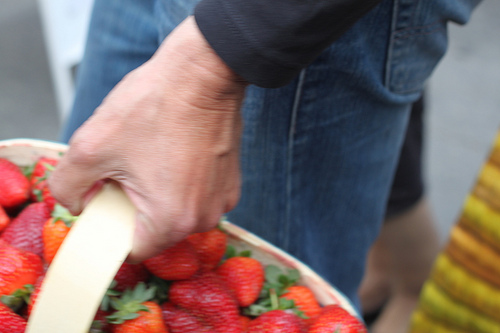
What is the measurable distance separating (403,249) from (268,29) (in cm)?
119

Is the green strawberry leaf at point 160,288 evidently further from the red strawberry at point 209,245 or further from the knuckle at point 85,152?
the knuckle at point 85,152

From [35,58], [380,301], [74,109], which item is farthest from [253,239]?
[35,58]

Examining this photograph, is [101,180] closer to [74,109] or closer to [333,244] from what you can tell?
[74,109]

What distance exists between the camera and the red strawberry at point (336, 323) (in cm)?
72

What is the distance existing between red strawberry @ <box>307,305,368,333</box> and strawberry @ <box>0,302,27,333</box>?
387 mm

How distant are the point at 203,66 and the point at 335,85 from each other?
30 cm

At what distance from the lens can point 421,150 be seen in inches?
59.9

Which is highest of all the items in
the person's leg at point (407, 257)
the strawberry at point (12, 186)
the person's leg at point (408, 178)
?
the strawberry at point (12, 186)

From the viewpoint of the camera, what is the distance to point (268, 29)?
24.5 inches

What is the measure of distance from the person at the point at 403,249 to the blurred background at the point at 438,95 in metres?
0.46

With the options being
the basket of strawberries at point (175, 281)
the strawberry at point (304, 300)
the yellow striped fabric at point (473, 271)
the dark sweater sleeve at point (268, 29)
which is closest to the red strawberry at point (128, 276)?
the basket of strawberries at point (175, 281)

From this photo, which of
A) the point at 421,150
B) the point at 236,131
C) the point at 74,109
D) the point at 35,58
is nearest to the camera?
the point at 236,131

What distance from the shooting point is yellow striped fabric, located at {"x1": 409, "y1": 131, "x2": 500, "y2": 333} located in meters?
1.20

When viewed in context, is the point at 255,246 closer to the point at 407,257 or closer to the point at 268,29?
the point at 268,29
